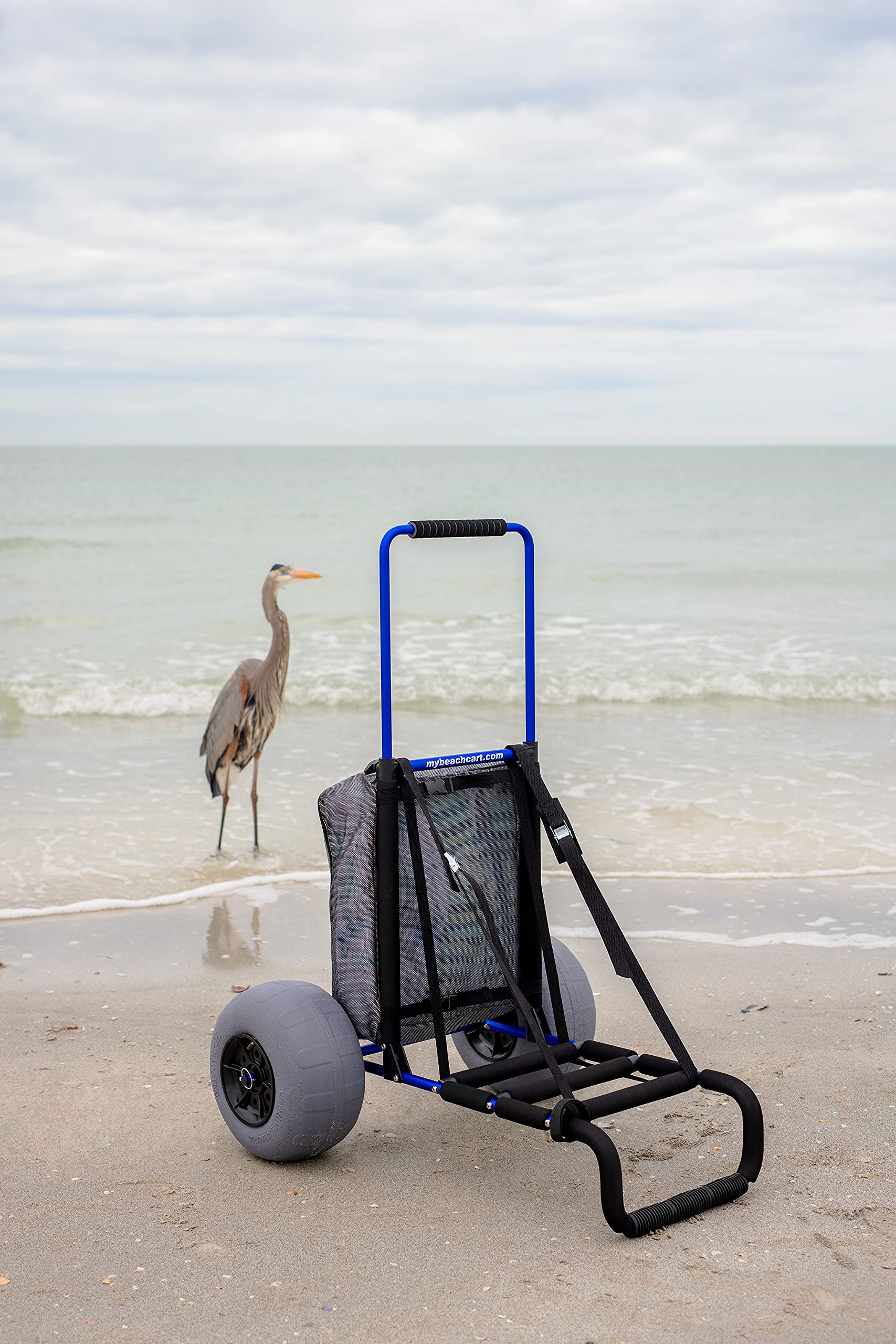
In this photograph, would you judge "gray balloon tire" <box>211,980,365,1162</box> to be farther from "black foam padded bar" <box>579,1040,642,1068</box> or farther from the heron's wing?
the heron's wing

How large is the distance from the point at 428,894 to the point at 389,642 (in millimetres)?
640

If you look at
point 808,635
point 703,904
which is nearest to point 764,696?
point 808,635

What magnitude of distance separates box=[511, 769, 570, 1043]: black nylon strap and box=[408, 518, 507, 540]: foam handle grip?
62 cm

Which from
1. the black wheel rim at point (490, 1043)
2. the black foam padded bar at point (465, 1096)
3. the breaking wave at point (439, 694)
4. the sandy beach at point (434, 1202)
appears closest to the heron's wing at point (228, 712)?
the sandy beach at point (434, 1202)

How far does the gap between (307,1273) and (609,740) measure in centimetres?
746

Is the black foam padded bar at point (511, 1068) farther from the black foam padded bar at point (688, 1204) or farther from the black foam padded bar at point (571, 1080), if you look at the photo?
A: the black foam padded bar at point (688, 1204)

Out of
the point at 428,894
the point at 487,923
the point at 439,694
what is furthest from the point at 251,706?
the point at 439,694

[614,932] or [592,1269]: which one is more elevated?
[614,932]

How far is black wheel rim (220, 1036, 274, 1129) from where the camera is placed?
3232 mm

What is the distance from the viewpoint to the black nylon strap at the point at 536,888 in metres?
3.38

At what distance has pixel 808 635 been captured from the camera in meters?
17.4

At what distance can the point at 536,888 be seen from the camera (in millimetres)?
3391

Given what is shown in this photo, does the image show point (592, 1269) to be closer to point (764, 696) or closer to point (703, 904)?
point (703, 904)

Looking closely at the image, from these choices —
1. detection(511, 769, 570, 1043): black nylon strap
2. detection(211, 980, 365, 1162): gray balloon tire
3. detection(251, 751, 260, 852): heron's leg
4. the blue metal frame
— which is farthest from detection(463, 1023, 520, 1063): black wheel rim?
detection(251, 751, 260, 852): heron's leg
